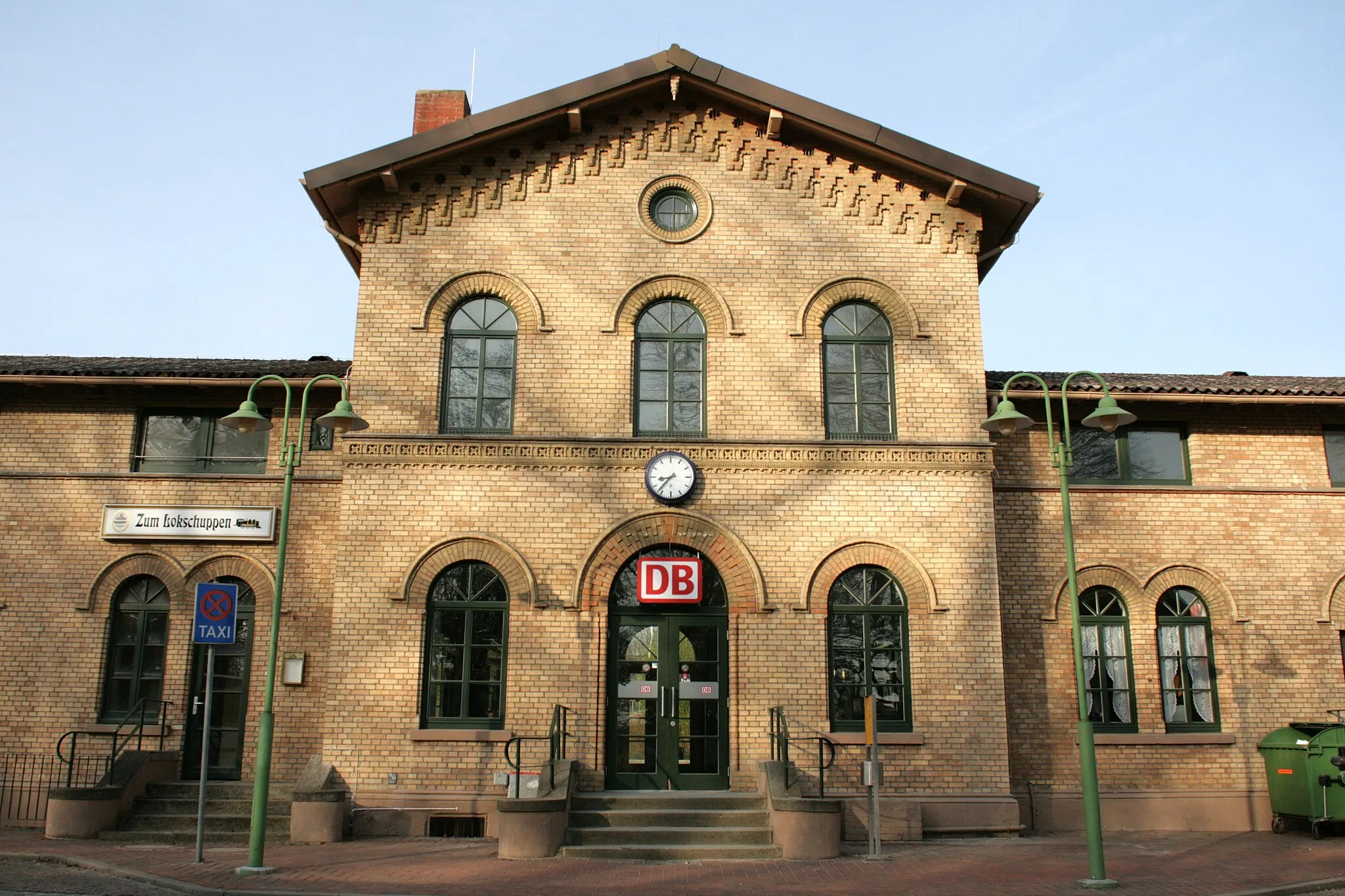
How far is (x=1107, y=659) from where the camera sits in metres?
16.0

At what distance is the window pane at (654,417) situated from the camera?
15773mm

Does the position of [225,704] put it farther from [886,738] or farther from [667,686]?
[886,738]

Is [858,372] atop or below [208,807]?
atop

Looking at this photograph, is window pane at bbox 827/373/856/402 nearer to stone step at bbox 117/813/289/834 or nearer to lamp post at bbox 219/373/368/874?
lamp post at bbox 219/373/368/874

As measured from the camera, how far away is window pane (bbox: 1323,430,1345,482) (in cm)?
1709

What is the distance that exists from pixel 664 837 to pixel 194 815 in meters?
6.25

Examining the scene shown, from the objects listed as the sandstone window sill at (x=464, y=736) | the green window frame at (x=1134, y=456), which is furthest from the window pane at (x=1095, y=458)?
the sandstone window sill at (x=464, y=736)

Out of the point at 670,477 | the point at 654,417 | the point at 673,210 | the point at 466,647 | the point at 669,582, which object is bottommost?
the point at 466,647

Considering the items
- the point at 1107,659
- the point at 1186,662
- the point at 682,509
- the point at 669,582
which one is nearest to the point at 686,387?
the point at 682,509

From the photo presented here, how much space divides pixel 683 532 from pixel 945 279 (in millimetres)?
5433

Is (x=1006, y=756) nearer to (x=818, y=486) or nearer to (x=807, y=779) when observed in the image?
(x=807, y=779)

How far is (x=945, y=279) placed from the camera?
645 inches

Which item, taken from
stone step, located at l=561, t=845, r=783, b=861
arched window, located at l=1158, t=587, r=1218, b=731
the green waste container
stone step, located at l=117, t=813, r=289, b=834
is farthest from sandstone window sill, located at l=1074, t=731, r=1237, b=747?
stone step, located at l=117, t=813, r=289, b=834

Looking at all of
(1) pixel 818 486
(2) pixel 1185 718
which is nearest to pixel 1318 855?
(2) pixel 1185 718
